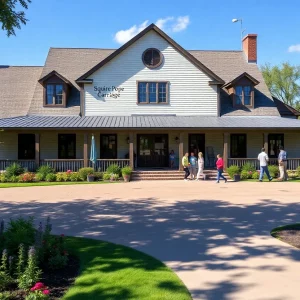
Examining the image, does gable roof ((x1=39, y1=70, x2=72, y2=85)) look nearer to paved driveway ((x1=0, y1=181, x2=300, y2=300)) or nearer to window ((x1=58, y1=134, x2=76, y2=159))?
window ((x1=58, y1=134, x2=76, y2=159))

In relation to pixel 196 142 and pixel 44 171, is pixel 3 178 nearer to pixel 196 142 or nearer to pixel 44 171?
pixel 44 171

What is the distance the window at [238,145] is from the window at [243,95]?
8.38 ft

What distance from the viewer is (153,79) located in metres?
24.3

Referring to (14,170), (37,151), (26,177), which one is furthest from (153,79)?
(14,170)

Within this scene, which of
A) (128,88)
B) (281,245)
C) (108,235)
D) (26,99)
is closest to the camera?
(281,245)

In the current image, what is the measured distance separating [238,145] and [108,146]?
9.68 metres

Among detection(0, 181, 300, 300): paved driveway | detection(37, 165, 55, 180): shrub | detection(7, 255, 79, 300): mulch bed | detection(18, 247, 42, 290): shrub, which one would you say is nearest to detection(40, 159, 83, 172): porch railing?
detection(37, 165, 55, 180): shrub

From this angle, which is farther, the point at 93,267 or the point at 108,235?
the point at 108,235

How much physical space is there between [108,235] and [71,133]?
17.2m

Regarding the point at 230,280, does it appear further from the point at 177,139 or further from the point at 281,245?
the point at 177,139

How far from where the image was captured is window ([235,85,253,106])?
84.3 ft

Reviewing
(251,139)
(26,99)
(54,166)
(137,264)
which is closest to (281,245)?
Answer: (137,264)

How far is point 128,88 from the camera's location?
24188 mm

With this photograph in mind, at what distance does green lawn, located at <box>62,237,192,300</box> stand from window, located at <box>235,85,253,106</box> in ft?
69.3
